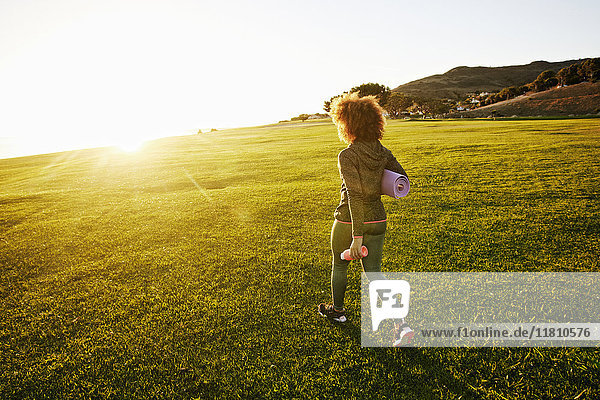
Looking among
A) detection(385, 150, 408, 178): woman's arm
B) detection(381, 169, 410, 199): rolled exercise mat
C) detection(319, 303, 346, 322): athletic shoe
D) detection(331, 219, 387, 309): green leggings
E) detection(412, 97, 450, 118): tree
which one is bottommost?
detection(319, 303, 346, 322): athletic shoe

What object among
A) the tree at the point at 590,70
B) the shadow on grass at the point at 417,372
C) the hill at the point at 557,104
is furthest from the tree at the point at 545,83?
the shadow on grass at the point at 417,372

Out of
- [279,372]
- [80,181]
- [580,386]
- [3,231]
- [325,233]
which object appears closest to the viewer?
[580,386]

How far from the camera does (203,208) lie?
10109 mm

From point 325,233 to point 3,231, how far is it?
9.52 meters

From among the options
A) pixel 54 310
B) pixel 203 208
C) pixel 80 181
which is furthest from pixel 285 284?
pixel 80 181

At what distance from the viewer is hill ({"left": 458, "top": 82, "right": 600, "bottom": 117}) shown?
8238 cm

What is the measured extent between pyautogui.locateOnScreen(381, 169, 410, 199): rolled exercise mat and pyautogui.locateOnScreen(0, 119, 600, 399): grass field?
1985 millimetres

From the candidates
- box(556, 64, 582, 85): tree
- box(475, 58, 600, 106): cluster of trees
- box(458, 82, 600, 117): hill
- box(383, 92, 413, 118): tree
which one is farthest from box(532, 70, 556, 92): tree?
box(383, 92, 413, 118): tree

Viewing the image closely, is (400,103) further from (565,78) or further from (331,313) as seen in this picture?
(331,313)

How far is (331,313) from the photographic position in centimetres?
420

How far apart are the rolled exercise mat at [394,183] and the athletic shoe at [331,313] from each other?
1934 millimetres

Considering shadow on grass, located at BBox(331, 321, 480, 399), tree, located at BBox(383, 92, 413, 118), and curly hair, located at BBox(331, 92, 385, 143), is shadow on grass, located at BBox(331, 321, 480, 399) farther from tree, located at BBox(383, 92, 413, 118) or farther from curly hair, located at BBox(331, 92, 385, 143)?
tree, located at BBox(383, 92, 413, 118)

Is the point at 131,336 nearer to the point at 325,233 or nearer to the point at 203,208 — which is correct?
the point at 325,233

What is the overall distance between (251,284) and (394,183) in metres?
3.21
